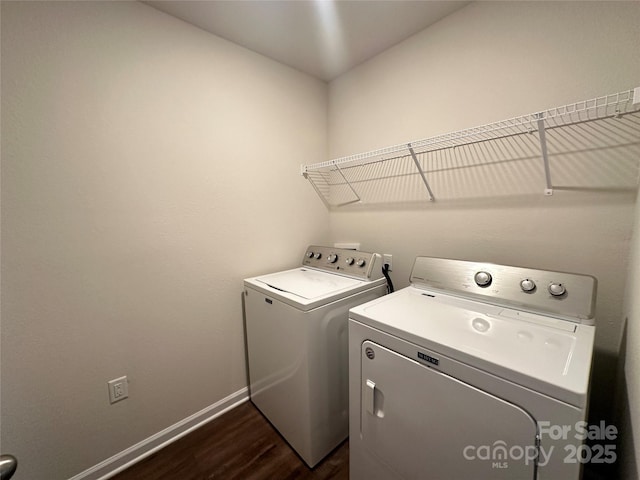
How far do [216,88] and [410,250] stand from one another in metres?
1.67

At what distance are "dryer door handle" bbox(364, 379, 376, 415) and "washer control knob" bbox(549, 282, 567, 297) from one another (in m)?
0.80

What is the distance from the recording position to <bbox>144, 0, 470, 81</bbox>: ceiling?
4.52ft

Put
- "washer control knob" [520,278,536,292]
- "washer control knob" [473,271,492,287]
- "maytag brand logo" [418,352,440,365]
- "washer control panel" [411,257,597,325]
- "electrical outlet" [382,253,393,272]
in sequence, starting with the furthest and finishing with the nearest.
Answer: "electrical outlet" [382,253,393,272], "washer control knob" [473,271,492,287], "washer control knob" [520,278,536,292], "washer control panel" [411,257,597,325], "maytag brand logo" [418,352,440,365]

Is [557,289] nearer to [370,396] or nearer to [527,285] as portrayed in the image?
[527,285]

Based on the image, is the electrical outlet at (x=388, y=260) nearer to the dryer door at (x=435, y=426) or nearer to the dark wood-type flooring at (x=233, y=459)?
the dryer door at (x=435, y=426)

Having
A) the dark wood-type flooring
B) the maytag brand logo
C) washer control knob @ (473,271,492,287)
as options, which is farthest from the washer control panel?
the dark wood-type flooring

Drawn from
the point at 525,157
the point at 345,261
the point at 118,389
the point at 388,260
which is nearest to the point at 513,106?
the point at 525,157

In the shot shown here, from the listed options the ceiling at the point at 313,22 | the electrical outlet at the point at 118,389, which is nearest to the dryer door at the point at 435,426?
the electrical outlet at the point at 118,389

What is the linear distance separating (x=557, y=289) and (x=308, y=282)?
1197 millimetres

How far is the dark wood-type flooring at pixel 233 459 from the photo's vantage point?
134 centimetres

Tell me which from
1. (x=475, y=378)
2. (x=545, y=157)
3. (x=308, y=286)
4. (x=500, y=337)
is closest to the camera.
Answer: (x=475, y=378)

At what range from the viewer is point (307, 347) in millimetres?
1274

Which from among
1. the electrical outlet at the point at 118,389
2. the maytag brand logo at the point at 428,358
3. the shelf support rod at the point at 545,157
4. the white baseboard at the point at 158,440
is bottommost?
the white baseboard at the point at 158,440

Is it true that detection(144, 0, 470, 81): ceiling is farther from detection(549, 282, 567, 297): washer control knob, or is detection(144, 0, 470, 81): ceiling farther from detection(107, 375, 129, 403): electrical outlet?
detection(107, 375, 129, 403): electrical outlet
